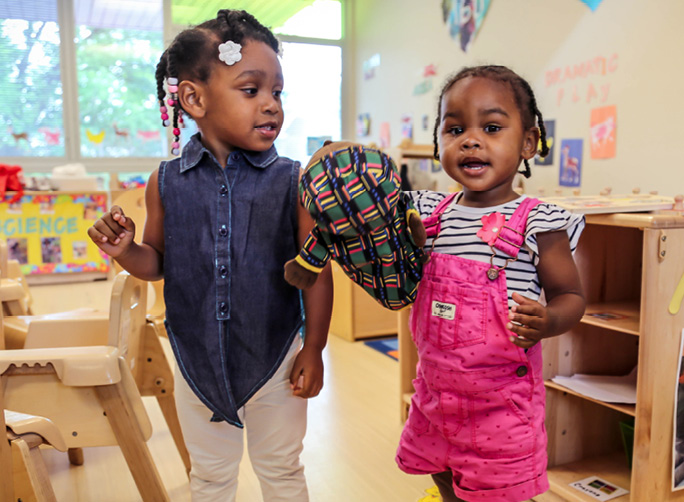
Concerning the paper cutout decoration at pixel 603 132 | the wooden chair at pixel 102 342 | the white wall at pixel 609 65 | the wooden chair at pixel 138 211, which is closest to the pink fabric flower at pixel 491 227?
Result: the wooden chair at pixel 102 342

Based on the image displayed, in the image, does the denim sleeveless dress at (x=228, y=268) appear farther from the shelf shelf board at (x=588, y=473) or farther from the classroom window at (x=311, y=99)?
the classroom window at (x=311, y=99)

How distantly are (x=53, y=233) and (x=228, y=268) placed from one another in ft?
13.6

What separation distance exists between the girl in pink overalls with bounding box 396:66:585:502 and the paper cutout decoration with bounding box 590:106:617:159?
1934 millimetres

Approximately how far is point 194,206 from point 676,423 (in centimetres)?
112

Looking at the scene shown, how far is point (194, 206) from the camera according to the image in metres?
0.96

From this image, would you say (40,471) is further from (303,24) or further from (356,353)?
(303,24)

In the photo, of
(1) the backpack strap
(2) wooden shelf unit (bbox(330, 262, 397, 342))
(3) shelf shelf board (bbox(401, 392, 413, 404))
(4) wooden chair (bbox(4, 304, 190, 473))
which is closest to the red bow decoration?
(2) wooden shelf unit (bbox(330, 262, 397, 342))

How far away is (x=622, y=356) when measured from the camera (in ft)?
5.37

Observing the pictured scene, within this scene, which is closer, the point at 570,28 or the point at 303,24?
the point at 570,28

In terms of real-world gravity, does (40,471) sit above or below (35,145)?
below

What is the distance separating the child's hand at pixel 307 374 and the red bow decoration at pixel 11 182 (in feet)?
13.7

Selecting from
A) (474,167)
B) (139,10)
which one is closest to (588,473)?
(474,167)

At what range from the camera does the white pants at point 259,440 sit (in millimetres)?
981

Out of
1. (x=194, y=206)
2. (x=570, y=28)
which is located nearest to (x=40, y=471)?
(x=194, y=206)
